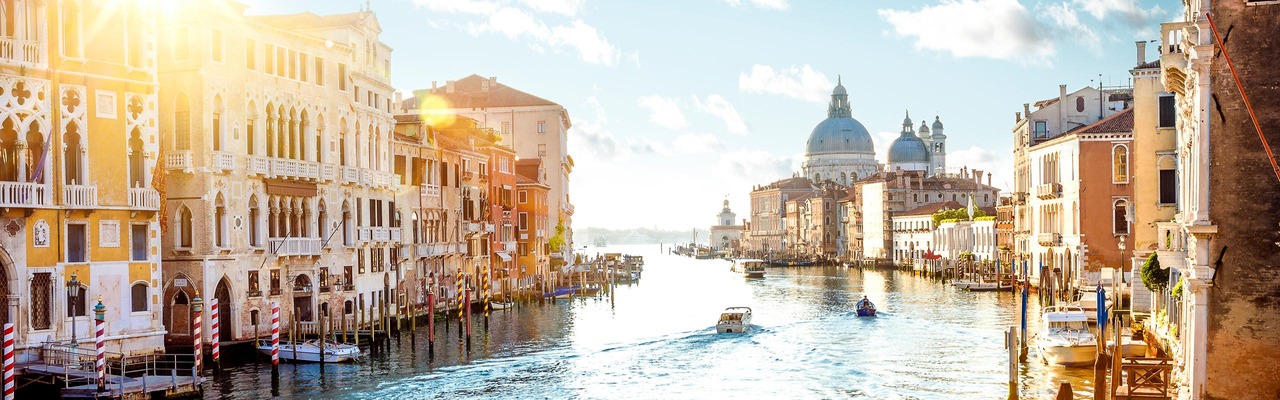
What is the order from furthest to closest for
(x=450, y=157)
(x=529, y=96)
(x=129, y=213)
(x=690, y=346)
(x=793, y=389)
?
1. (x=529, y=96)
2. (x=450, y=157)
3. (x=690, y=346)
4. (x=793, y=389)
5. (x=129, y=213)

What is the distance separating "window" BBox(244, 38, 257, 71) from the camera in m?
28.9

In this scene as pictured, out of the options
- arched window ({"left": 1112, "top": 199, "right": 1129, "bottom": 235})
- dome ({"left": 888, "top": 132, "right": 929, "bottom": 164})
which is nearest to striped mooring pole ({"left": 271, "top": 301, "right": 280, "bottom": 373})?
arched window ({"left": 1112, "top": 199, "right": 1129, "bottom": 235})

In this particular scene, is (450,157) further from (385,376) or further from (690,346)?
(385,376)

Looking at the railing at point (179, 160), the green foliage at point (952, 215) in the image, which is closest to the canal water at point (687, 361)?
the railing at point (179, 160)

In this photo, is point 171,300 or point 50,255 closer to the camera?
point 50,255

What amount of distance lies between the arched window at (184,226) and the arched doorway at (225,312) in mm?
1190

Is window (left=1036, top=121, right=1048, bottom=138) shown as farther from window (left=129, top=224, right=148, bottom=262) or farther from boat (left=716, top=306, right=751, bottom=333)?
window (left=129, top=224, right=148, bottom=262)

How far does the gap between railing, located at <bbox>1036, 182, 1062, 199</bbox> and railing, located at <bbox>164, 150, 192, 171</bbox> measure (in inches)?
1353

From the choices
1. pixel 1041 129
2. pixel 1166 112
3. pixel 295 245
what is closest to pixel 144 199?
pixel 295 245

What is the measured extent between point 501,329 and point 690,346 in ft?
21.2

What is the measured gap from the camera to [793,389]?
1024 inches

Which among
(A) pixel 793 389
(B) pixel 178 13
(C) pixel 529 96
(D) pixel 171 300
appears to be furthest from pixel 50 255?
(C) pixel 529 96

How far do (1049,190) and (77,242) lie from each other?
38568mm

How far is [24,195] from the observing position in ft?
72.6
